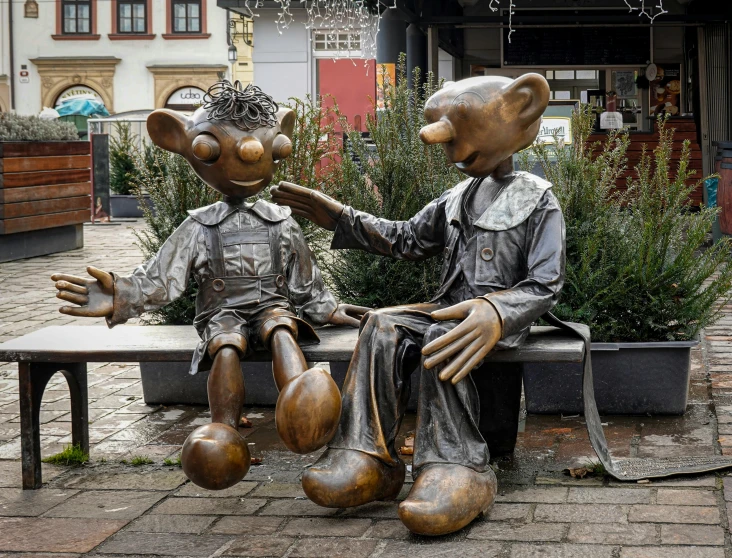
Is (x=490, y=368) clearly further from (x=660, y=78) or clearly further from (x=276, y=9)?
(x=276, y=9)

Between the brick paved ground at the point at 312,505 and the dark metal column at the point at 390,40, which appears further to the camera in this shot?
the dark metal column at the point at 390,40

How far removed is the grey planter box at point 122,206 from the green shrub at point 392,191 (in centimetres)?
1268

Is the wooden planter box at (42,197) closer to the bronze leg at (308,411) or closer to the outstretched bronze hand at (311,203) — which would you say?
the outstretched bronze hand at (311,203)

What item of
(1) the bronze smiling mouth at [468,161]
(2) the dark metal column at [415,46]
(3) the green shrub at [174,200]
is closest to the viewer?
(1) the bronze smiling mouth at [468,161]

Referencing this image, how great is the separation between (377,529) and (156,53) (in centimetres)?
3058

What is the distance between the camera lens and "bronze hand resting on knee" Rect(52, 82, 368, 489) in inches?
152

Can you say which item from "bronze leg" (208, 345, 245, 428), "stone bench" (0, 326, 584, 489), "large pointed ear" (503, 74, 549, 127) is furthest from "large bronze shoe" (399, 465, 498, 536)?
"large pointed ear" (503, 74, 549, 127)

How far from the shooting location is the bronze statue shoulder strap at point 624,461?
3.93m

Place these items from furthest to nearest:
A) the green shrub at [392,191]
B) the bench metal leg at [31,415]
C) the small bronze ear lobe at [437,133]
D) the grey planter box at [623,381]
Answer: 1. the green shrub at [392,191]
2. the grey planter box at [623,381]
3. the bench metal leg at [31,415]
4. the small bronze ear lobe at [437,133]

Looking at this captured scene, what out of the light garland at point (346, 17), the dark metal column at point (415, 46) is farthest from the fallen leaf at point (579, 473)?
the dark metal column at point (415, 46)

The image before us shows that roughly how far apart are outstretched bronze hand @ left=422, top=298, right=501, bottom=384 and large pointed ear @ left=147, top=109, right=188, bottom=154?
1.30 meters

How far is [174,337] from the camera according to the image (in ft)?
14.1

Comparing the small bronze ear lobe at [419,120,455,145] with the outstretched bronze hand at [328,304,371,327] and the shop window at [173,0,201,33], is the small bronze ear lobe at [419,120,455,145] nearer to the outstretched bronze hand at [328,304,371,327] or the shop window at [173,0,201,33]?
the outstretched bronze hand at [328,304,371,327]

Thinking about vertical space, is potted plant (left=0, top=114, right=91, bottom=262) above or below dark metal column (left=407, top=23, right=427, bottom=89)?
below
